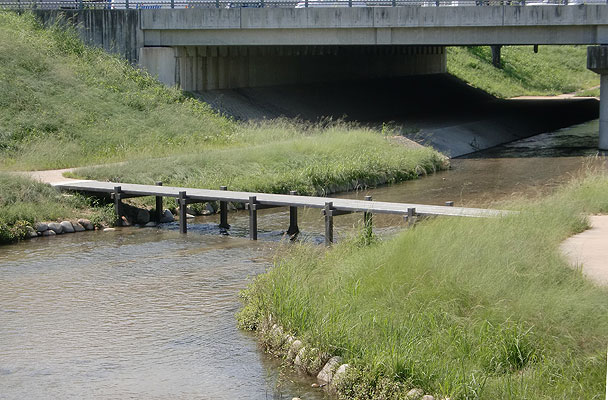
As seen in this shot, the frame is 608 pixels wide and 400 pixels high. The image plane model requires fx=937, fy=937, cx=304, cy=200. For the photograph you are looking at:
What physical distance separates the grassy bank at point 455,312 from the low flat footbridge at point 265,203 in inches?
112

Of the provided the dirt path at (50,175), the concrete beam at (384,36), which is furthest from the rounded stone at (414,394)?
the concrete beam at (384,36)

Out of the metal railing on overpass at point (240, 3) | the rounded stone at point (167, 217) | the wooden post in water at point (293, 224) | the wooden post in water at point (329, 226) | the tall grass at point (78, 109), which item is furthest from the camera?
the metal railing on overpass at point (240, 3)

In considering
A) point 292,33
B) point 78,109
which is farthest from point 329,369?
point 292,33

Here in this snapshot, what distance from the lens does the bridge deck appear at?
761 inches

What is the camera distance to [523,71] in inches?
2734

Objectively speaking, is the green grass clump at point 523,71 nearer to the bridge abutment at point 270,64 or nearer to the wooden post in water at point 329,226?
the bridge abutment at point 270,64

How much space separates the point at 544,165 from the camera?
1332 inches

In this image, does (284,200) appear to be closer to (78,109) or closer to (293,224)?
(293,224)

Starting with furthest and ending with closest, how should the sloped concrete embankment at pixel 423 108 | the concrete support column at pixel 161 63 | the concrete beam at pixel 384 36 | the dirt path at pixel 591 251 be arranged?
the concrete support column at pixel 161 63
the sloped concrete embankment at pixel 423 108
the concrete beam at pixel 384 36
the dirt path at pixel 591 251

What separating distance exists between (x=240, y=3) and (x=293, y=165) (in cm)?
1318

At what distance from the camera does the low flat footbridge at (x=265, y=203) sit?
19.5 metres

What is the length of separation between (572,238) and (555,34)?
838 inches

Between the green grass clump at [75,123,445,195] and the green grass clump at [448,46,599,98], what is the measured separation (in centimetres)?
2769

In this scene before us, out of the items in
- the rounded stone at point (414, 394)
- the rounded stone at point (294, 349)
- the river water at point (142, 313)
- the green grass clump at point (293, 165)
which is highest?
the green grass clump at point (293, 165)
